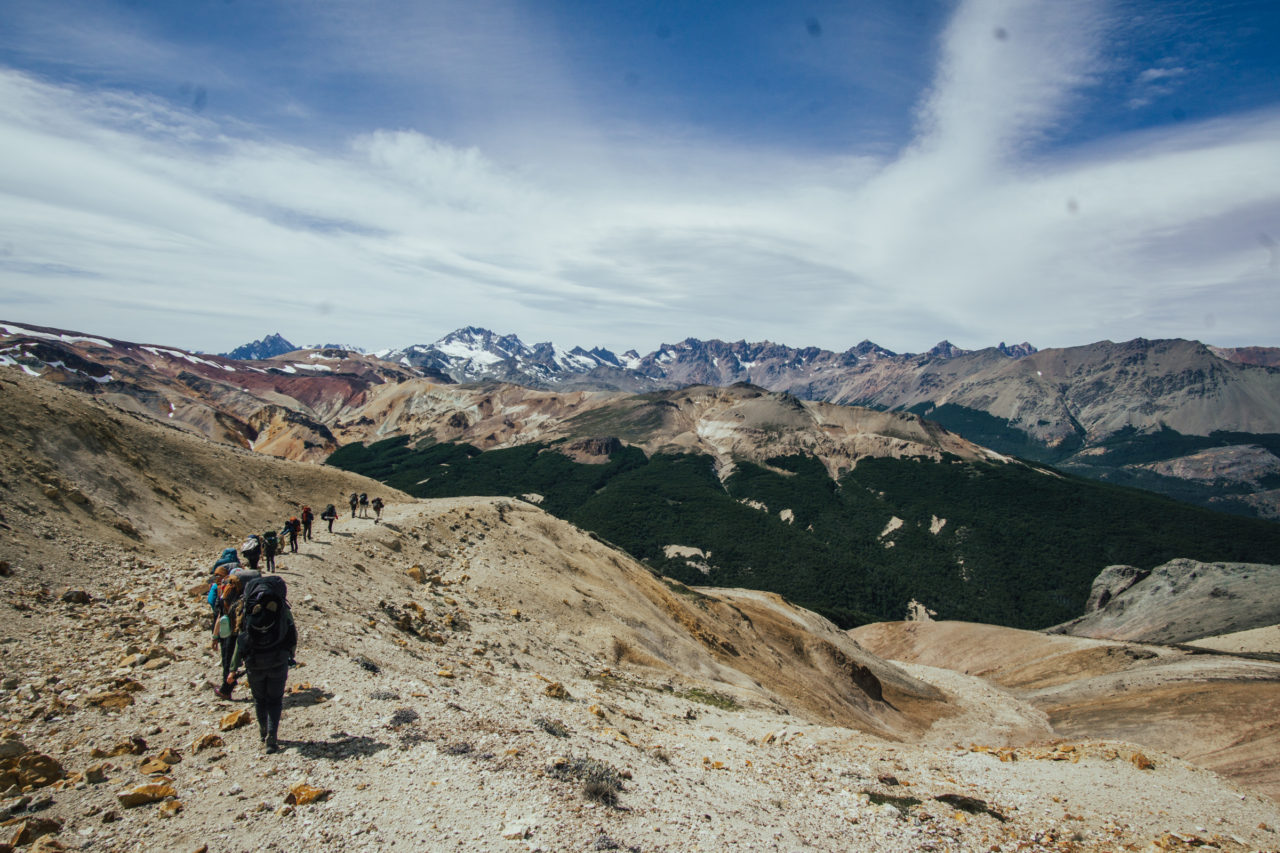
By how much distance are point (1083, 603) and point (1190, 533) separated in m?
73.3

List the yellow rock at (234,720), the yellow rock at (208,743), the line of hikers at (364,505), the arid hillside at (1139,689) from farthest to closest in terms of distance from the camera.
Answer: the arid hillside at (1139,689) < the line of hikers at (364,505) < the yellow rock at (234,720) < the yellow rock at (208,743)

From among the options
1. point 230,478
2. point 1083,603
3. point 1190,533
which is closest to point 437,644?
point 230,478

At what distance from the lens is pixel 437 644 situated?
2145 centimetres

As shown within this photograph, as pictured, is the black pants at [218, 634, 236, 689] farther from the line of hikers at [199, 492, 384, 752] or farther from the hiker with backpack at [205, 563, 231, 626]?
the hiker with backpack at [205, 563, 231, 626]

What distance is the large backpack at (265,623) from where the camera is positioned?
10016mm

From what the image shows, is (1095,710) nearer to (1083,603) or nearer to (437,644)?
(437,644)

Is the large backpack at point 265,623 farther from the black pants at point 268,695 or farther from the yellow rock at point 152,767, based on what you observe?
the yellow rock at point 152,767

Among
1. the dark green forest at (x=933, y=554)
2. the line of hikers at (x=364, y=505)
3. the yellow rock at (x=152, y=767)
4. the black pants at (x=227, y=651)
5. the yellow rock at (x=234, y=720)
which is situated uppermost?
the black pants at (x=227, y=651)

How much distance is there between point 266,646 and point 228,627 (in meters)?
1.29

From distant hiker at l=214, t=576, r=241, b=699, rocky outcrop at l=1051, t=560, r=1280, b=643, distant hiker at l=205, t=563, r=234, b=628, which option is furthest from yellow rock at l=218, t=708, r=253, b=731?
rocky outcrop at l=1051, t=560, r=1280, b=643

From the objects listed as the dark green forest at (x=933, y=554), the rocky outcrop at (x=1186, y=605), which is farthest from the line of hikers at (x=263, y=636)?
the dark green forest at (x=933, y=554)

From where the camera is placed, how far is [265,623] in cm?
1011

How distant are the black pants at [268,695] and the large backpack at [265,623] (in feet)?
0.52

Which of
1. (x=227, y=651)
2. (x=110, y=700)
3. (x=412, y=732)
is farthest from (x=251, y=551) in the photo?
(x=412, y=732)
